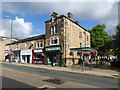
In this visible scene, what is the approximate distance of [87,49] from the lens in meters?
17.2

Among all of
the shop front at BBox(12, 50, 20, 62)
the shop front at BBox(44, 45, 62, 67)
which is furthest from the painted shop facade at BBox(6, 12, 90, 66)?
the shop front at BBox(12, 50, 20, 62)

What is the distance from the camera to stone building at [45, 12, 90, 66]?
19969 mm

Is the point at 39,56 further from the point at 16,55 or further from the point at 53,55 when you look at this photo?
the point at 16,55

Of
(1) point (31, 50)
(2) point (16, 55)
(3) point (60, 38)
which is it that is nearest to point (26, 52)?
(1) point (31, 50)

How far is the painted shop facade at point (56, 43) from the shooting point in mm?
20177

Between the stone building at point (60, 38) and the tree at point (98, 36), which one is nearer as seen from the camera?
the stone building at point (60, 38)

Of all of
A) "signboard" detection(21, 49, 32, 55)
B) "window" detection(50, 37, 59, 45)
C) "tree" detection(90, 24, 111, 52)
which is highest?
"tree" detection(90, 24, 111, 52)

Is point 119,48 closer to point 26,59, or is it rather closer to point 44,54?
point 44,54

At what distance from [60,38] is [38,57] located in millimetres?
8338

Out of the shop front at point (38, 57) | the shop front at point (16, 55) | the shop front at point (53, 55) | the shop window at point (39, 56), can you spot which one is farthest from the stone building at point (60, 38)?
the shop front at point (16, 55)

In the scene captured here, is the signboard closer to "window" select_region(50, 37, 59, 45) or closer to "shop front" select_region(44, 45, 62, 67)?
"shop front" select_region(44, 45, 62, 67)

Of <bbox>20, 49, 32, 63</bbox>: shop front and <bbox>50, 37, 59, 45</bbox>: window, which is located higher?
<bbox>50, 37, 59, 45</bbox>: window

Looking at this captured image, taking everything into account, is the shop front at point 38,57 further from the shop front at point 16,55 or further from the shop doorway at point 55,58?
the shop front at point 16,55

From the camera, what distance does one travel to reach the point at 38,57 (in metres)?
24.4
